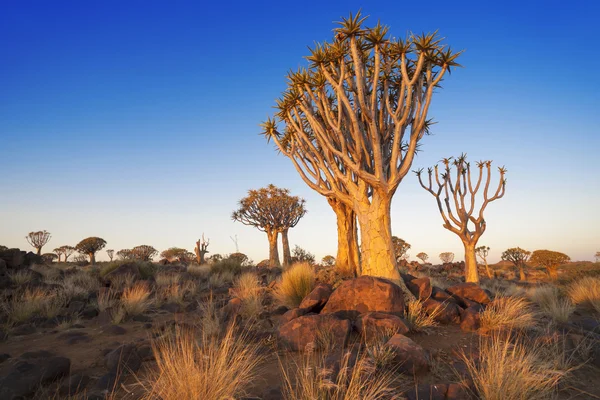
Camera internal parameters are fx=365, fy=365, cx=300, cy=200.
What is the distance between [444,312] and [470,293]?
2.01 meters

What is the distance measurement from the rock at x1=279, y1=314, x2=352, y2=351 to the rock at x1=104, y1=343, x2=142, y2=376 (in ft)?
7.28

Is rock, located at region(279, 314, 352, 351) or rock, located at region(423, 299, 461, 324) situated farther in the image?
rock, located at region(423, 299, 461, 324)

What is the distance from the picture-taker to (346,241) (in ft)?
45.1

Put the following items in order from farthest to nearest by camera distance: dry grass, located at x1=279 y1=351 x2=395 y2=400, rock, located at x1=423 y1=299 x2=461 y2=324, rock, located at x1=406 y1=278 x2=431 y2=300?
rock, located at x1=406 y1=278 x2=431 y2=300 → rock, located at x1=423 y1=299 x2=461 y2=324 → dry grass, located at x1=279 y1=351 x2=395 y2=400

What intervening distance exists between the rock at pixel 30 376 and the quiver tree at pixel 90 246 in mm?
35423

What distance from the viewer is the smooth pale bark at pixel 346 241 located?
13656mm

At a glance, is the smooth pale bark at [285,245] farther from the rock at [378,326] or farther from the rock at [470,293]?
the rock at [378,326]

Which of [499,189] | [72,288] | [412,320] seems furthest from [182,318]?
[499,189]

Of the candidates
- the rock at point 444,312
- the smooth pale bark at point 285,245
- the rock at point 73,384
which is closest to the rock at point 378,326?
the rock at point 444,312

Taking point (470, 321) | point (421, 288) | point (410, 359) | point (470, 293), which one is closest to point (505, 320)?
point (470, 321)

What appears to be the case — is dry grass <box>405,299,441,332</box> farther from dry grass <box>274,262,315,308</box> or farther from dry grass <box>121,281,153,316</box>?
dry grass <box>121,281,153,316</box>

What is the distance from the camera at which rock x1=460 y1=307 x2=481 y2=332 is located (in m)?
7.26

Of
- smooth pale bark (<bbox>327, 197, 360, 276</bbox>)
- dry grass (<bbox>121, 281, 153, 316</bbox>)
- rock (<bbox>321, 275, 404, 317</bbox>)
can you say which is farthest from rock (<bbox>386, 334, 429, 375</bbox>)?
smooth pale bark (<bbox>327, 197, 360, 276</bbox>)

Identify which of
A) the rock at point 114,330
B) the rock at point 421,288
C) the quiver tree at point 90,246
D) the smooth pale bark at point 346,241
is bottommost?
the rock at point 114,330
